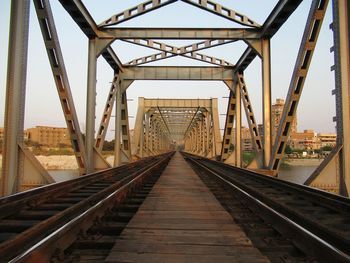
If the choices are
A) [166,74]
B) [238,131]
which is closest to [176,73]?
[166,74]

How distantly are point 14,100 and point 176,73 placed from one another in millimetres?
14288

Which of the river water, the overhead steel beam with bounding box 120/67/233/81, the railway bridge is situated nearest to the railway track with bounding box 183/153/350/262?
the railway bridge

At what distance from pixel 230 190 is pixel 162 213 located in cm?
269

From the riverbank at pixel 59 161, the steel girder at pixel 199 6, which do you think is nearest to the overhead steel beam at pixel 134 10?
the steel girder at pixel 199 6

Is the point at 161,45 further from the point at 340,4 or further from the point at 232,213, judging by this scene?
the point at 232,213

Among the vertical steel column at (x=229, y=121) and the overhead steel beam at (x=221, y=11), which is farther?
the vertical steel column at (x=229, y=121)

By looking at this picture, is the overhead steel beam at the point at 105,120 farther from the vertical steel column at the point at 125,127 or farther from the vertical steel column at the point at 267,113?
the vertical steel column at the point at 267,113

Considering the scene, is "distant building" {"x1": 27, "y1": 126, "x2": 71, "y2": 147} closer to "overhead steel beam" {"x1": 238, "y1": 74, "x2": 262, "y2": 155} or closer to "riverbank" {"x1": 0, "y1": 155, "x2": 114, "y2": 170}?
"riverbank" {"x1": 0, "y1": 155, "x2": 114, "y2": 170}

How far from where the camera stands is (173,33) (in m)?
14.8

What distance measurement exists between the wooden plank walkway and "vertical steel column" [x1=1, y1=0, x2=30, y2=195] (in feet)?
11.1

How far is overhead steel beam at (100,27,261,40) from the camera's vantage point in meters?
14.5

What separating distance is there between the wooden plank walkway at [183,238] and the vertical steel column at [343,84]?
3073 mm

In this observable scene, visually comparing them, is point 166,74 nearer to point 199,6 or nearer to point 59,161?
point 199,6

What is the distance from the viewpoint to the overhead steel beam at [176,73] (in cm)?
2039
